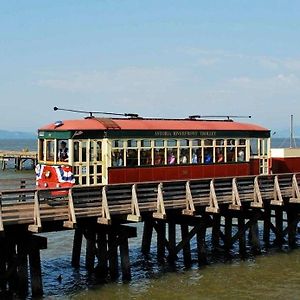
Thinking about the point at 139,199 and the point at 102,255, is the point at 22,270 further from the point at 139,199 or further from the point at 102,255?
the point at 139,199

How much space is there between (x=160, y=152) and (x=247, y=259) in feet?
18.1

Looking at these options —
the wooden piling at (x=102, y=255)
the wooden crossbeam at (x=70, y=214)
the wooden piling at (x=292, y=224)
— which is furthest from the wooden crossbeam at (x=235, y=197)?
the wooden crossbeam at (x=70, y=214)

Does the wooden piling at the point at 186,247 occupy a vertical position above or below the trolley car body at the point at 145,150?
below

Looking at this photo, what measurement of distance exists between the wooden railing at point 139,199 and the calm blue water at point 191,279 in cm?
242

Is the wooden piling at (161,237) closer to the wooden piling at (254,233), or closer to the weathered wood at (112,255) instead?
the weathered wood at (112,255)

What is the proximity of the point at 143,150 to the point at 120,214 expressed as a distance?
456 centimetres

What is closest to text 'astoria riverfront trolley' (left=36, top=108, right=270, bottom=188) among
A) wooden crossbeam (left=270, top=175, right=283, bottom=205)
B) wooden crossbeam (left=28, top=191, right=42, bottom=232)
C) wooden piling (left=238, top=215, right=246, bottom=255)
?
wooden piling (left=238, top=215, right=246, bottom=255)

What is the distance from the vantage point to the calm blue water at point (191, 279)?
814 inches

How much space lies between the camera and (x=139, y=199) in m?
20.8

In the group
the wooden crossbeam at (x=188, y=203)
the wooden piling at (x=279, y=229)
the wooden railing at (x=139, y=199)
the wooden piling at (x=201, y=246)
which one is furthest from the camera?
the wooden piling at (x=279, y=229)

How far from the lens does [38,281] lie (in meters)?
19.2

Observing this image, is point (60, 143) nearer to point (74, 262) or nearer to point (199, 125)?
point (74, 262)

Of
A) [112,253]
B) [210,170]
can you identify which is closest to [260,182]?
[210,170]

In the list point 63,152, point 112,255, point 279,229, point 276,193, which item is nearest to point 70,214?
point 112,255
